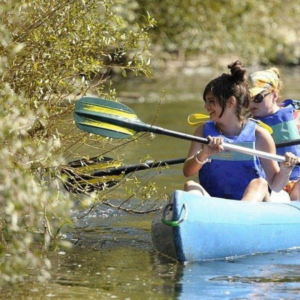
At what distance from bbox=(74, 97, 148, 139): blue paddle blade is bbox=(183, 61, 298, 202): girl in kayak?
41cm

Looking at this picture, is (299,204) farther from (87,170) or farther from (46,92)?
(46,92)

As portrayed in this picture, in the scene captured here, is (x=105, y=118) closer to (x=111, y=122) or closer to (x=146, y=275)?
(x=111, y=122)

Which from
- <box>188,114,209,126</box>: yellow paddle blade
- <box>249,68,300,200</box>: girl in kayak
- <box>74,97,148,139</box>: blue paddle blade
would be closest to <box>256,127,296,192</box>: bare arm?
<box>188,114,209,126</box>: yellow paddle blade

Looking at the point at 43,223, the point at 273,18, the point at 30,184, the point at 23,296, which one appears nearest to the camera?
the point at 30,184

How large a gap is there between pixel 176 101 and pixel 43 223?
36.5 feet

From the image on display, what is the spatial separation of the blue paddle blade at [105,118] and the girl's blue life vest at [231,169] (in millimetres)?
511

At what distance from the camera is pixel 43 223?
510cm

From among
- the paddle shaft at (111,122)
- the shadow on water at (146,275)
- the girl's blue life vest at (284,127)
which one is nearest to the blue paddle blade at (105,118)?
the paddle shaft at (111,122)

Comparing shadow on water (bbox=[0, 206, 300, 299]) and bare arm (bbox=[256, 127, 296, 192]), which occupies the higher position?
bare arm (bbox=[256, 127, 296, 192])

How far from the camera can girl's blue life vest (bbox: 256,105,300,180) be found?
6680 millimetres

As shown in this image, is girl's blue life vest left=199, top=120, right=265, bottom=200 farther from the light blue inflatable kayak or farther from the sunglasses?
the sunglasses

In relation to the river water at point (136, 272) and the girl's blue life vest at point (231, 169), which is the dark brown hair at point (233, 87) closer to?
the girl's blue life vest at point (231, 169)

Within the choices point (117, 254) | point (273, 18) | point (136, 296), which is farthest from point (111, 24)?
point (273, 18)

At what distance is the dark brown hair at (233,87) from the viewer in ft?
18.6
